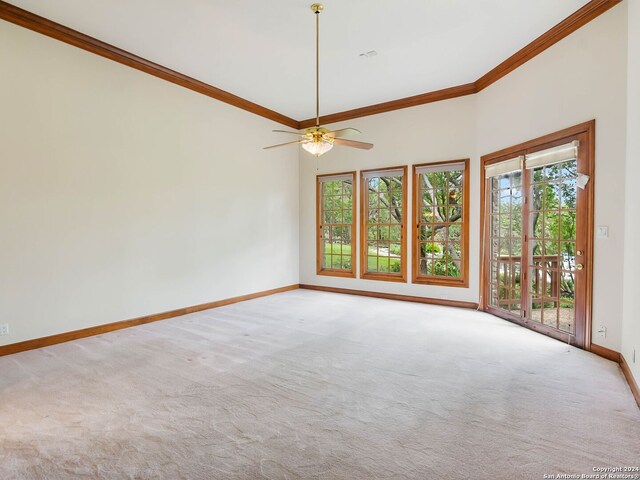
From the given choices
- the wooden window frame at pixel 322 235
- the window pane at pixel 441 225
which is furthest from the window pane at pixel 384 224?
the window pane at pixel 441 225

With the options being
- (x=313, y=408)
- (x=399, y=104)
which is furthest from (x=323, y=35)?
(x=313, y=408)

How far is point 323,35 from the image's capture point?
13.6ft

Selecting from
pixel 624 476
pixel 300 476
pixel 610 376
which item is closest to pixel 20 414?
pixel 300 476

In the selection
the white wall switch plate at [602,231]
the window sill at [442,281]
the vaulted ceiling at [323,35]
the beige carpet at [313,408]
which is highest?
the vaulted ceiling at [323,35]

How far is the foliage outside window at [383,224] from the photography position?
21.0 ft

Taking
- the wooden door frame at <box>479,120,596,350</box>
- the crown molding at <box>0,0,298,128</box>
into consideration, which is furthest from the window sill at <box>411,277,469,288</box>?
the crown molding at <box>0,0,298,128</box>

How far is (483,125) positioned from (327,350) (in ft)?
13.6

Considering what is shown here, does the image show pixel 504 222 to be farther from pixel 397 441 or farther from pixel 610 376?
pixel 397 441

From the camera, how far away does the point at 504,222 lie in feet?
16.7

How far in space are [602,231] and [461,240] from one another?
235 cm

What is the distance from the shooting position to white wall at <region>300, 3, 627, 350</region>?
3.44m

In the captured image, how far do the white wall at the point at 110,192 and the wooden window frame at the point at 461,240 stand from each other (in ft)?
9.48

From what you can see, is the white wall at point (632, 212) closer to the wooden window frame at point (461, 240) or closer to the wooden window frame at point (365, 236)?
the wooden window frame at point (461, 240)

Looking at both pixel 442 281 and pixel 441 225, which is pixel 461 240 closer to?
pixel 441 225
